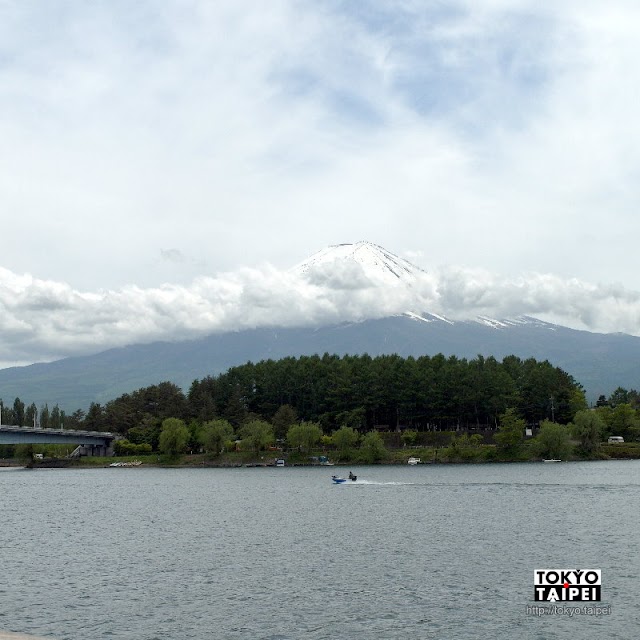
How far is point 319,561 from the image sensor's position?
56.0 meters

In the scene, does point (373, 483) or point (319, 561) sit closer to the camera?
point (319, 561)

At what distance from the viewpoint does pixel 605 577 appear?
158 ft

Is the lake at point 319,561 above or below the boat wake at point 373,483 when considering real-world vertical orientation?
above

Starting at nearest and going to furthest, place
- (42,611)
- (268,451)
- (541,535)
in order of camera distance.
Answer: (42,611)
(541,535)
(268,451)

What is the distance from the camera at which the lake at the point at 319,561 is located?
39.9m

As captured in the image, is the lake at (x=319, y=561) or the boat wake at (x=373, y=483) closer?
the lake at (x=319, y=561)

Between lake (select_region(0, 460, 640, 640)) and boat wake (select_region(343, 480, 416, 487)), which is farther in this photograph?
boat wake (select_region(343, 480, 416, 487))

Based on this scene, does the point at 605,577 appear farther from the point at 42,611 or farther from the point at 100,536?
the point at 100,536

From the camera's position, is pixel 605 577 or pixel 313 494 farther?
pixel 313 494

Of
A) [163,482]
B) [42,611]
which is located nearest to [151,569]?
[42,611]

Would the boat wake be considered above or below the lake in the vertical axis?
below

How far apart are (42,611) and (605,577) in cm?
3186

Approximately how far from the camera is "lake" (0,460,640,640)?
131 ft

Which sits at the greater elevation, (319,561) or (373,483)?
(319,561)
